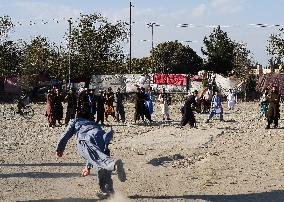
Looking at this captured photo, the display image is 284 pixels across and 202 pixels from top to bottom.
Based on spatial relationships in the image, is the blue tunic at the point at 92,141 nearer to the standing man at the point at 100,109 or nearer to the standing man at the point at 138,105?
the standing man at the point at 100,109

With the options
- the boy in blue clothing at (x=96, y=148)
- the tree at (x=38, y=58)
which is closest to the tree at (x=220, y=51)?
the tree at (x=38, y=58)

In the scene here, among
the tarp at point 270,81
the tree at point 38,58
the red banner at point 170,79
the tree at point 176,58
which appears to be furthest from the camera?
the tree at point 176,58

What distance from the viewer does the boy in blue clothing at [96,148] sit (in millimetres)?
8516

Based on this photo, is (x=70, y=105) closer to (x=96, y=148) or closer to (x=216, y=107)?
(x=216, y=107)

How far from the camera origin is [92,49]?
5766 centimetres

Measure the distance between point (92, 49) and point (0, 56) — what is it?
11102 mm

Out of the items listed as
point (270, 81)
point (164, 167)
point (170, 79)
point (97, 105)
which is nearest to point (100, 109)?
point (97, 105)

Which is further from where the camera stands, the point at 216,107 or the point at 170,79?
the point at 170,79

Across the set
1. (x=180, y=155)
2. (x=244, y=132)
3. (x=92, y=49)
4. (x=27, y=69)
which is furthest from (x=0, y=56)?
(x=180, y=155)

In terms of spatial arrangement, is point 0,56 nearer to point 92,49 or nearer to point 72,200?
point 92,49

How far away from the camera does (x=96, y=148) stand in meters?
8.65

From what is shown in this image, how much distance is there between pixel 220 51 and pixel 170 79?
83.8 ft

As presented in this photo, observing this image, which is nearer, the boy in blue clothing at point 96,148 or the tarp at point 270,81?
the boy in blue clothing at point 96,148

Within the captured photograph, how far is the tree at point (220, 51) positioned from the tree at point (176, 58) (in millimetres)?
1862
